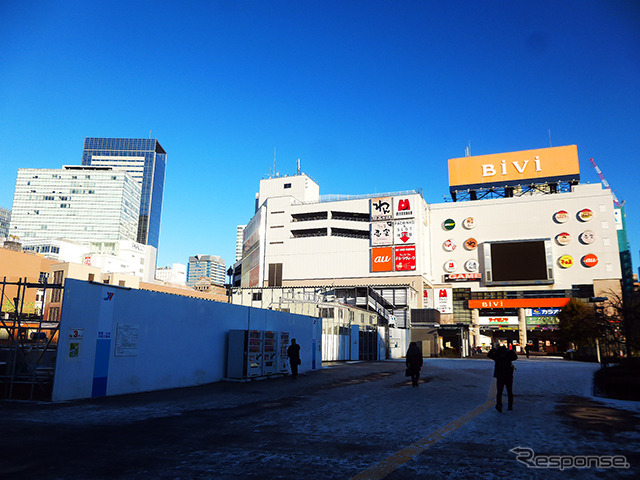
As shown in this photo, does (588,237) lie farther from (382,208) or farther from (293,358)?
(293,358)

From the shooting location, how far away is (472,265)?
72500mm

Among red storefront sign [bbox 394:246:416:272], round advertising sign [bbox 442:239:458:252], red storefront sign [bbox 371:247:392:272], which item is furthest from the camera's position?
round advertising sign [bbox 442:239:458:252]

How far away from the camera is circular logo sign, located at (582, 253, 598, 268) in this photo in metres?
66.9

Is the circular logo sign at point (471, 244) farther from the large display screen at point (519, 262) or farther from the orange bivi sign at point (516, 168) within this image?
the orange bivi sign at point (516, 168)

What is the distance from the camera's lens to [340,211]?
7662 cm

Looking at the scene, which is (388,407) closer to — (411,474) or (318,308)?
(411,474)

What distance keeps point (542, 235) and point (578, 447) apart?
69.8m

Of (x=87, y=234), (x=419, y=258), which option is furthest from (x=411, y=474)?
(x=87, y=234)

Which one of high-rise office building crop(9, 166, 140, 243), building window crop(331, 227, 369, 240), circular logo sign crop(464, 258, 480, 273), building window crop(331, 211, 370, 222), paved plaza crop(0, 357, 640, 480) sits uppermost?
high-rise office building crop(9, 166, 140, 243)

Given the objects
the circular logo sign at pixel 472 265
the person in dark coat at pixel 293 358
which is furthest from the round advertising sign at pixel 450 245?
the person in dark coat at pixel 293 358

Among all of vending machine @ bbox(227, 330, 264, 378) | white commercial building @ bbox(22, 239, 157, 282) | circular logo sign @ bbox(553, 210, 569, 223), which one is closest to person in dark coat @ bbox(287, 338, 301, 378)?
vending machine @ bbox(227, 330, 264, 378)

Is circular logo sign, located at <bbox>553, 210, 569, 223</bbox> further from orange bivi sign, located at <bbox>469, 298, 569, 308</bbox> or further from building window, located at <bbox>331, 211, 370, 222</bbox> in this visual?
building window, located at <bbox>331, 211, 370, 222</bbox>

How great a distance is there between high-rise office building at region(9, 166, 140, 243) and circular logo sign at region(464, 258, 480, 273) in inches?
5681

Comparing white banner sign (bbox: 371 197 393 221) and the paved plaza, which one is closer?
the paved plaza
